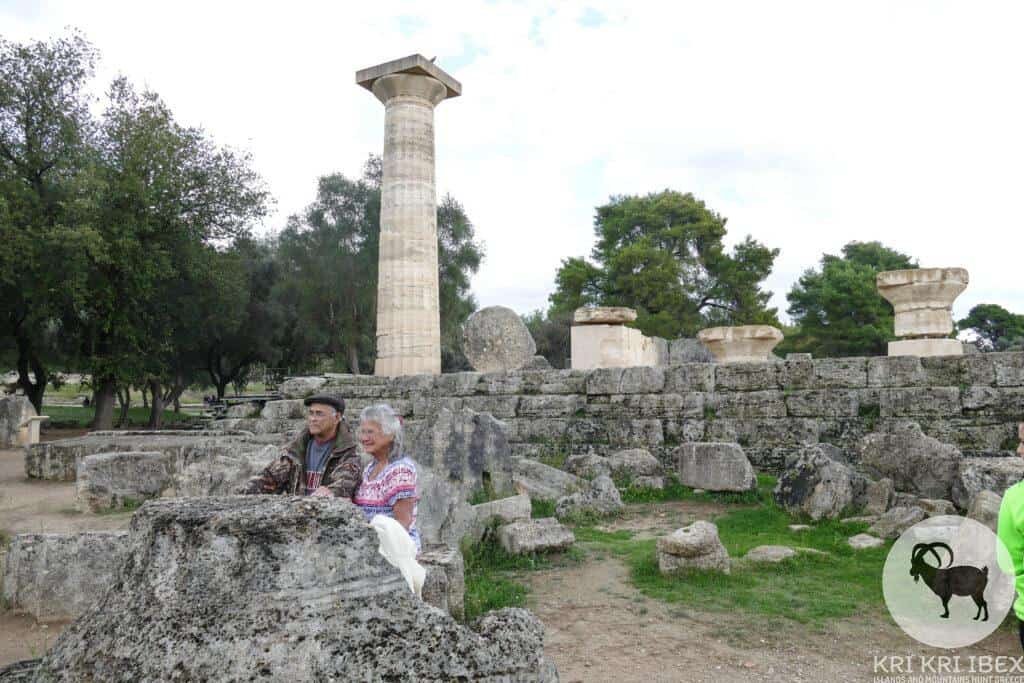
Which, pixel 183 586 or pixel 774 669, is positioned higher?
pixel 183 586

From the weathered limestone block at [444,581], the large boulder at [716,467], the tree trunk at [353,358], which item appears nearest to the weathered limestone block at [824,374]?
the large boulder at [716,467]

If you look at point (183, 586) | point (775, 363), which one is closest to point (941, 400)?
point (775, 363)

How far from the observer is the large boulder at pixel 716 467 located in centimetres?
837

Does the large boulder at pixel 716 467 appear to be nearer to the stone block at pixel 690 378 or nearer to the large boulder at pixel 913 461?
the large boulder at pixel 913 461

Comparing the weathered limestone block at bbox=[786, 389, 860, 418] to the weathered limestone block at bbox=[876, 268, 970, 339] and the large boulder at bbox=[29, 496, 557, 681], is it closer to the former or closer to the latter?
the weathered limestone block at bbox=[876, 268, 970, 339]

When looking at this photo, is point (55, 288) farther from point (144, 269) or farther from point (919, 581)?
point (919, 581)

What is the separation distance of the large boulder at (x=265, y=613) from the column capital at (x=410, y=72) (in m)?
15.0

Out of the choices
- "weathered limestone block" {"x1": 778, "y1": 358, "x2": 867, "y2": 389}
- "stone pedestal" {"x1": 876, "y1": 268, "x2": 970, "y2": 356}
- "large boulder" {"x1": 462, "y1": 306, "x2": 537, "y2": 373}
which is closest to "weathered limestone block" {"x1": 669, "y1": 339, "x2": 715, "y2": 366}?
"large boulder" {"x1": 462, "y1": 306, "x2": 537, "y2": 373}

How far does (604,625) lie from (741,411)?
583cm

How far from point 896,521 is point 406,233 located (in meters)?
11.9

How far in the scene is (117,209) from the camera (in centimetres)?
1775

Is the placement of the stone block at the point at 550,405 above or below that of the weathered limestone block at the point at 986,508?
above

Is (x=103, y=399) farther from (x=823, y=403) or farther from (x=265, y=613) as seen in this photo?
(x=265, y=613)

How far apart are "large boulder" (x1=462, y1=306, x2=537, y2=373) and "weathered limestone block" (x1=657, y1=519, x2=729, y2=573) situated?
7.63 m
